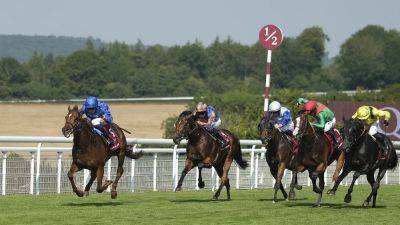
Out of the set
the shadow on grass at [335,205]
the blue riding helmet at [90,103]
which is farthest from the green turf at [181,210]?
the blue riding helmet at [90,103]

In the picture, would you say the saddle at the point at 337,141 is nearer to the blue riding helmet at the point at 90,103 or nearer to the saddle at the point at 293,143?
the saddle at the point at 293,143

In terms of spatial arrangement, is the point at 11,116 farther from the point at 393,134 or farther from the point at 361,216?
the point at 361,216

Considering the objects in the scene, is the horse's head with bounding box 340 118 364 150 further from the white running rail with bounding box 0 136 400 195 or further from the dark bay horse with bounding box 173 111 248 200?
the white running rail with bounding box 0 136 400 195

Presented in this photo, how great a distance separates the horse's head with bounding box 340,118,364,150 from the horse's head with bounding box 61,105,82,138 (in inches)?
139

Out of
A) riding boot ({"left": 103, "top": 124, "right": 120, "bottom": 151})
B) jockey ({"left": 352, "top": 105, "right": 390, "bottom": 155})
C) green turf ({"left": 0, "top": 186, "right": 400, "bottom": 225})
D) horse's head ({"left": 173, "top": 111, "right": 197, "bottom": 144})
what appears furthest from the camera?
horse's head ({"left": 173, "top": 111, "right": 197, "bottom": 144})

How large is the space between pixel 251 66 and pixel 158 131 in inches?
2568

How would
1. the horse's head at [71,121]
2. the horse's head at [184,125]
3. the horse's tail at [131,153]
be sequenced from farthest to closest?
1. the horse's tail at [131,153]
2. the horse's head at [184,125]
3. the horse's head at [71,121]

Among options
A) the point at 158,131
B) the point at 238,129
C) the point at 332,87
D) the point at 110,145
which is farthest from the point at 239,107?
the point at 332,87

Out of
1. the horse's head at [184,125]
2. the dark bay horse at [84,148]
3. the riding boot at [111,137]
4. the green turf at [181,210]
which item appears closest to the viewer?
the green turf at [181,210]

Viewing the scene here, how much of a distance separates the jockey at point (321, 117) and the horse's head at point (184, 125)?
1597 mm

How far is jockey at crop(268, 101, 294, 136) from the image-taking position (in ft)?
48.6

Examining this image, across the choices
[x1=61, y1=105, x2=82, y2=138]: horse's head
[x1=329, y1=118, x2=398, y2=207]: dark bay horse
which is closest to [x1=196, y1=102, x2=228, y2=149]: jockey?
[x1=329, y1=118, x2=398, y2=207]: dark bay horse

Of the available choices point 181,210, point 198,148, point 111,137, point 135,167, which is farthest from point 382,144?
point 135,167

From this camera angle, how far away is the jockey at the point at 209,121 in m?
15.5
